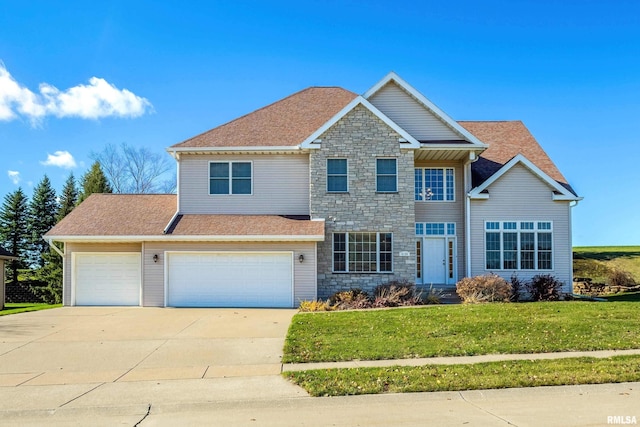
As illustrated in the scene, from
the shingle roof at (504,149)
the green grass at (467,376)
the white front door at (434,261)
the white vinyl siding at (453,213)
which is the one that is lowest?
the green grass at (467,376)

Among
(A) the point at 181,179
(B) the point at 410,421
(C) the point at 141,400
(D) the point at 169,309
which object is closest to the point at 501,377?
(B) the point at 410,421

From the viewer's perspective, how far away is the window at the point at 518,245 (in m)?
20.4

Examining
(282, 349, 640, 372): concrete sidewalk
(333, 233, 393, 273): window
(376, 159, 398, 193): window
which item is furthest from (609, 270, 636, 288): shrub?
(282, 349, 640, 372): concrete sidewalk

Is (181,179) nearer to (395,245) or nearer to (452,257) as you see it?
(395,245)

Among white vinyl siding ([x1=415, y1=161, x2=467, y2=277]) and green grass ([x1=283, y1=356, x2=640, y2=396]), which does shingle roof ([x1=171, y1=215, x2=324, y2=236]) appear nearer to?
white vinyl siding ([x1=415, y1=161, x2=467, y2=277])

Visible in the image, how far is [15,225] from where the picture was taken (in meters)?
39.7

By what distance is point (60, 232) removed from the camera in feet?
62.4

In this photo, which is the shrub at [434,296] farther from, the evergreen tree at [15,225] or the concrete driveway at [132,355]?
the evergreen tree at [15,225]

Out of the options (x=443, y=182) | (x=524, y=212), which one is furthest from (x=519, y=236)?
(x=443, y=182)

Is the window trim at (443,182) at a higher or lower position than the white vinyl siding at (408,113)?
lower

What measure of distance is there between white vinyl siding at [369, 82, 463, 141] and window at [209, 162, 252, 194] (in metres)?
5.63

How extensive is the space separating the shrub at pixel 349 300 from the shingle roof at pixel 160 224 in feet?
7.65

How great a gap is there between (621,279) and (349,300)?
17.7 metres

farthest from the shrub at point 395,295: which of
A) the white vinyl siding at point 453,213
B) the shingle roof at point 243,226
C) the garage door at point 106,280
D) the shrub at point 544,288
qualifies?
the garage door at point 106,280
